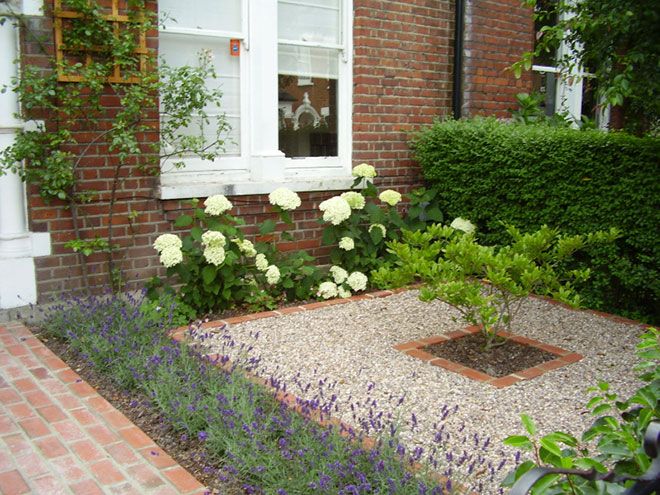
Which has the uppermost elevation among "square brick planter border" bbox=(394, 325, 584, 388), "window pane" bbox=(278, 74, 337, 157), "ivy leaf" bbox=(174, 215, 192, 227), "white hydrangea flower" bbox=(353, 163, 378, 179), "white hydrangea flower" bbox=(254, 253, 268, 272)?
"window pane" bbox=(278, 74, 337, 157)

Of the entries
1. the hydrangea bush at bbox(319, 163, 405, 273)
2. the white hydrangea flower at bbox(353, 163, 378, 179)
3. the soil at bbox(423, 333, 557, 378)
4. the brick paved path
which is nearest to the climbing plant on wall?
the hydrangea bush at bbox(319, 163, 405, 273)

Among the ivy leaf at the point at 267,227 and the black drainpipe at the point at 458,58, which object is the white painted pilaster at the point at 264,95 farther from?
the black drainpipe at the point at 458,58

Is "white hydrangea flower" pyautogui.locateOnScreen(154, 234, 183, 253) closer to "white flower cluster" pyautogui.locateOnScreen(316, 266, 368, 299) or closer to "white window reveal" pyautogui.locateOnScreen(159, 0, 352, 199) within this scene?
"white window reveal" pyautogui.locateOnScreen(159, 0, 352, 199)

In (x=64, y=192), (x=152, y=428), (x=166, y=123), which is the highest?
(x=166, y=123)

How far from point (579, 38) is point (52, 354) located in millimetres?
4005

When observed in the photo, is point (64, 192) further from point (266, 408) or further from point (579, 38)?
point (579, 38)

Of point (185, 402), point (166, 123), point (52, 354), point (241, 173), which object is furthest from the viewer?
point (241, 173)

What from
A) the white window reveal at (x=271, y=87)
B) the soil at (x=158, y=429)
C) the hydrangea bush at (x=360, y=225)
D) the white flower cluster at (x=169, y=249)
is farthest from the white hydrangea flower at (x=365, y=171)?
the soil at (x=158, y=429)

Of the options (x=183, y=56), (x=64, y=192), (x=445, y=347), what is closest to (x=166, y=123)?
(x=183, y=56)

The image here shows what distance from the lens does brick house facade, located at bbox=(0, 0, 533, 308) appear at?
16.5ft

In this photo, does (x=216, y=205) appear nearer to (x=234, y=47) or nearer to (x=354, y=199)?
(x=354, y=199)

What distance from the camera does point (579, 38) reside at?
468 cm

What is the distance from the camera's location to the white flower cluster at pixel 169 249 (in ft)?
16.8

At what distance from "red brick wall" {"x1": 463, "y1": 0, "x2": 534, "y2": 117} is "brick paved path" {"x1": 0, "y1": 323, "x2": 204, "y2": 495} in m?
5.15
